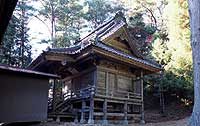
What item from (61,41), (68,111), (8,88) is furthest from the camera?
(61,41)

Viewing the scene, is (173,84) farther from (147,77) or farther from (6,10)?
(6,10)

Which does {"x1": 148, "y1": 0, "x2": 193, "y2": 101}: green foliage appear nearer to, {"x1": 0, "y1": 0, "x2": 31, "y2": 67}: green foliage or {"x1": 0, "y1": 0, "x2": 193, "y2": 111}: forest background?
{"x1": 0, "y1": 0, "x2": 193, "y2": 111}: forest background

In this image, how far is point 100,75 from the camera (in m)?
14.7

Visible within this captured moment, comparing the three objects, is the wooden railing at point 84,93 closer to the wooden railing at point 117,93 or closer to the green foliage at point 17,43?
the wooden railing at point 117,93

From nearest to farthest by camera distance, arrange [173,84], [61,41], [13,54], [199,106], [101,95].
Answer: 1. [199,106]
2. [101,95]
3. [173,84]
4. [13,54]
5. [61,41]

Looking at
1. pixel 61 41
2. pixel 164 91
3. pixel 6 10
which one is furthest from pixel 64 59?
pixel 61 41

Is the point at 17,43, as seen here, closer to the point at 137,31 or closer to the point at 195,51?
the point at 137,31

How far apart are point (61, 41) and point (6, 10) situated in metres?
24.2

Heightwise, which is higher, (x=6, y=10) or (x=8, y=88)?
(x=6, y=10)

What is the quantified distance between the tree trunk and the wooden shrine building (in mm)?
7150

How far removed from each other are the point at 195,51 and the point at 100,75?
9.09 m

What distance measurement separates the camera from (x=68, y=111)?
14.5 metres

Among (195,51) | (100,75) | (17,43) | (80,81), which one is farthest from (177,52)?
(17,43)

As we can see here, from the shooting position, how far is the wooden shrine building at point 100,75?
13422 millimetres
